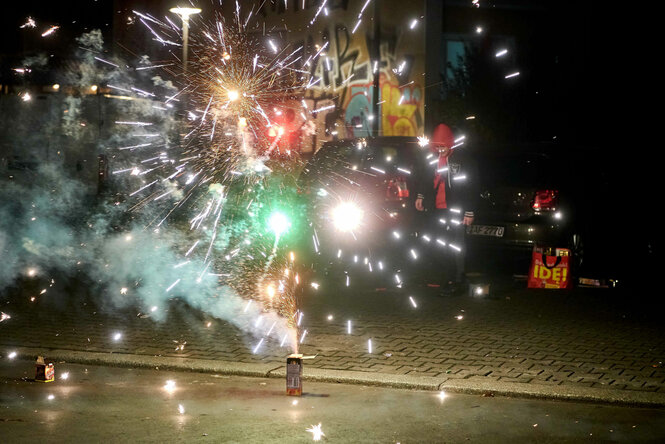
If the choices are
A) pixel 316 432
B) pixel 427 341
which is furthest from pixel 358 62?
pixel 316 432

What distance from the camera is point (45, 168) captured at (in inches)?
592

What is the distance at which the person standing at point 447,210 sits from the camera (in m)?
11.7

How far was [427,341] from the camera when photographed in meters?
8.78

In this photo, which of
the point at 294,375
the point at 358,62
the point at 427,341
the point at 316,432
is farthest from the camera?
the point at 358,62

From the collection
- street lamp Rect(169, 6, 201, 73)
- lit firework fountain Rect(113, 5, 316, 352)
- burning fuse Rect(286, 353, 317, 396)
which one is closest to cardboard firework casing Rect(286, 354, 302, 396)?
burning fuse Rect(286, 353, 317, 396)

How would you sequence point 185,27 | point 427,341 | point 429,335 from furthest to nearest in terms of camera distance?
point 185,27
point 429,335
point 427,341

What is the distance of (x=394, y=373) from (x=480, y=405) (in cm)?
102

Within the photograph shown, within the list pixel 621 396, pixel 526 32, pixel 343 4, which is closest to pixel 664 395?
pixel 621 396

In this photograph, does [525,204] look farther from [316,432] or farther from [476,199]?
[316,432]

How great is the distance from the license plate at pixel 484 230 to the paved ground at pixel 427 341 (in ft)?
3.81

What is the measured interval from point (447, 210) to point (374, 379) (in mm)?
4909

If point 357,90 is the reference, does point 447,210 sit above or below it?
below

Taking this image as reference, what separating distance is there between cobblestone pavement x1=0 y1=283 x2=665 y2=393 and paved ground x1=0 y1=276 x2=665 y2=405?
0.04 feet

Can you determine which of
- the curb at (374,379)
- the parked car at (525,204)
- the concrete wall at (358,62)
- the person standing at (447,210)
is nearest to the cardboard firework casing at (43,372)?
the curb at (374,379)
